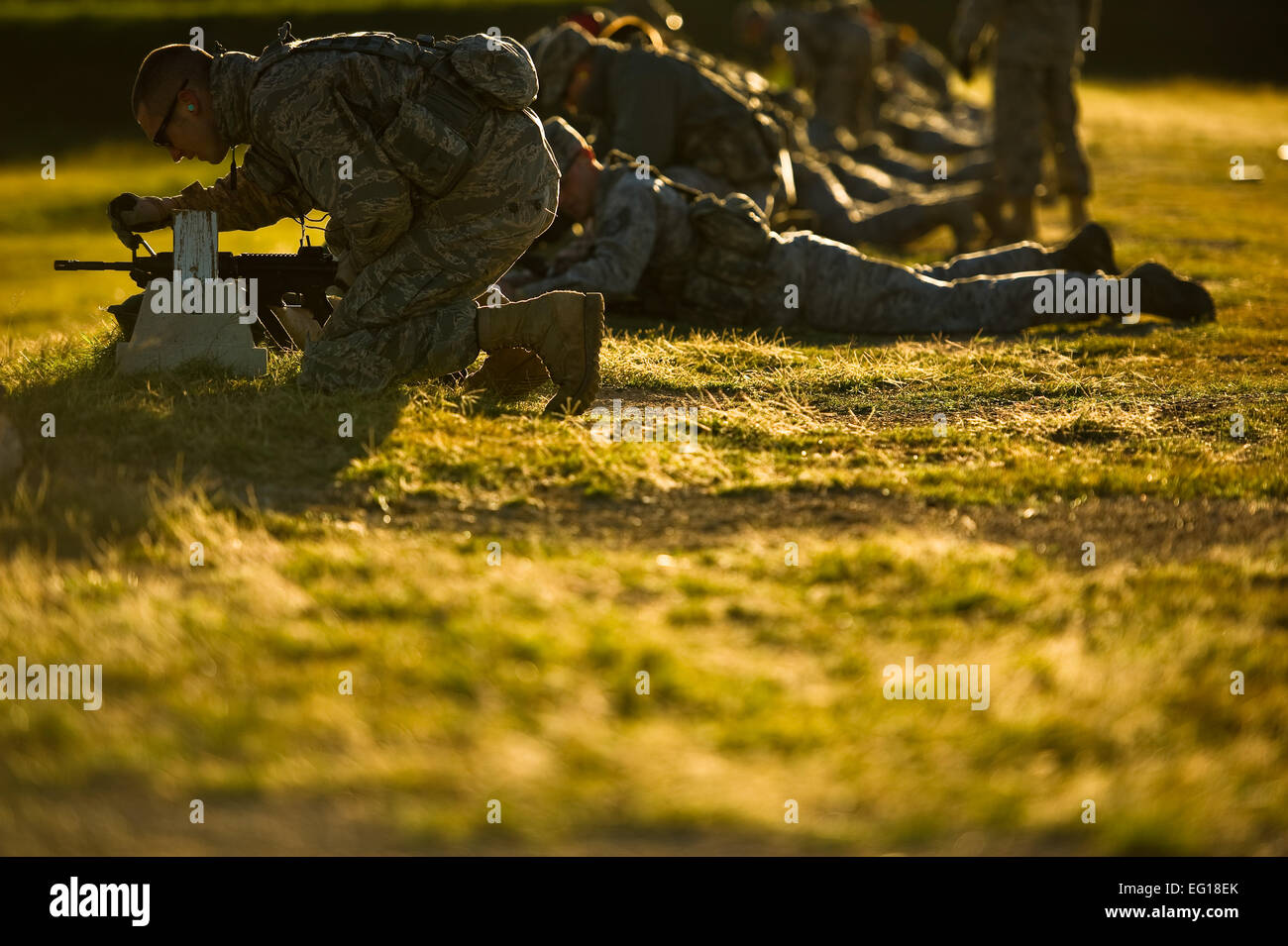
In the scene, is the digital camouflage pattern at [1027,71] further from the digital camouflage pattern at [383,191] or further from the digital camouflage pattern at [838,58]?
the digital camouflage pattern at [838,58]

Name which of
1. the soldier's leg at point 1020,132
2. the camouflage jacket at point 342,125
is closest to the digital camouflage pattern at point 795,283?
the camouflage jacket at point 342,125

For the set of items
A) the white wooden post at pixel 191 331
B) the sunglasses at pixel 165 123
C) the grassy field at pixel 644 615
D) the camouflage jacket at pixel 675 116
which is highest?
the camouflage jacket at pixel 675 116

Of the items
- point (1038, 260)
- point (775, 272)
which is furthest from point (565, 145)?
point (1038, 260)

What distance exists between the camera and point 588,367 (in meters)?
6.06

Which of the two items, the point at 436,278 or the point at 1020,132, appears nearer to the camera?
the point at 436,278

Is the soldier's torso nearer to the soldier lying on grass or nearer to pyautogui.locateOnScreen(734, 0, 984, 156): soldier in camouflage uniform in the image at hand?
the soldier lying on grass

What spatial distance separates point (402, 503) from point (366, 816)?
2.06 meters

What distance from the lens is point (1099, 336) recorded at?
8391mm

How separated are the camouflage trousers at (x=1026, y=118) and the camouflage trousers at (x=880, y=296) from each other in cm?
348

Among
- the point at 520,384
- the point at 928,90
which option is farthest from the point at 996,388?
the point at 928,90

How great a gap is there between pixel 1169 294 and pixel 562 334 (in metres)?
4.85

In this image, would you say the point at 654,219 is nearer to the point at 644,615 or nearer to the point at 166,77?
the point at 166,77

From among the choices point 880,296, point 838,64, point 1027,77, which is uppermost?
point 838,64

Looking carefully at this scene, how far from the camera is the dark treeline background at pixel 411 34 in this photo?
30.0m
